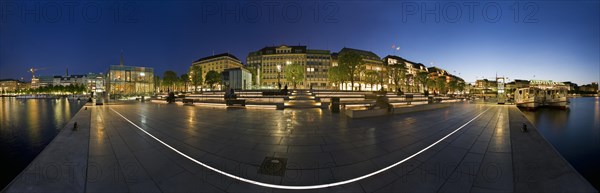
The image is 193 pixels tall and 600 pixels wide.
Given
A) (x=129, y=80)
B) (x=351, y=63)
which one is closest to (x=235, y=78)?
(x=351, y=63)

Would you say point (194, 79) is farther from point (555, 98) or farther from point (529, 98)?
point (555, 98)

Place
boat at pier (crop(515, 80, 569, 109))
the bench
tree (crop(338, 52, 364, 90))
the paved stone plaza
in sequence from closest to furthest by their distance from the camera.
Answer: the paved stone plaza < the bench < boat at pier (crop(515, 80, 569, 109)) < tree (crop(338, 52, 364, 90))

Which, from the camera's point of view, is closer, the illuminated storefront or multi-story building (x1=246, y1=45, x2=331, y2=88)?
multi-story building (x1=246, y1=45, x2=331, y2=88)

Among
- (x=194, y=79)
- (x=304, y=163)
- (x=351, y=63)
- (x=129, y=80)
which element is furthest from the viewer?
(x=129, y=80)

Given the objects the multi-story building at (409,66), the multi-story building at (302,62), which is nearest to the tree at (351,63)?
the multi-story building at (302,62)

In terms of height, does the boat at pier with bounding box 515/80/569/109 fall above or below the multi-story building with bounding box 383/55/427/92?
below

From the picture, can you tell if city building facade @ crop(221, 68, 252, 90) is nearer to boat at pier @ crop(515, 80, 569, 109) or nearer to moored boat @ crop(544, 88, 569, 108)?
boat at pier @ crop(515, 80, 569, 109)

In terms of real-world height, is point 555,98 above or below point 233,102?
below

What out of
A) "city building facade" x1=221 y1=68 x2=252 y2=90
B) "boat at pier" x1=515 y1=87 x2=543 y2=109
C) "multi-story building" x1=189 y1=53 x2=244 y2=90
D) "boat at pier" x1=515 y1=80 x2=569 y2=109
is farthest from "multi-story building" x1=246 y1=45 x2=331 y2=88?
"boat at pier" x1=515 y1=80 x2=569 y2=109

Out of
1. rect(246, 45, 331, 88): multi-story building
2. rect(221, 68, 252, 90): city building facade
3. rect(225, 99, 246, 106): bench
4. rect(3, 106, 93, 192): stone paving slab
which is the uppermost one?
rect(246, 45, 331, 88): multi-story building

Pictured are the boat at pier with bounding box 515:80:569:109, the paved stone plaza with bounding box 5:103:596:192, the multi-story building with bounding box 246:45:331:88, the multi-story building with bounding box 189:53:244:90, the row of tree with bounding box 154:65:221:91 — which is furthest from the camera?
the multi-story building with bounding box 189:53:244:90

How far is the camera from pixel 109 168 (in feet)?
18.1

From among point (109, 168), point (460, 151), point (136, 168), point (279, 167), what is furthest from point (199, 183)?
point (460, 151)

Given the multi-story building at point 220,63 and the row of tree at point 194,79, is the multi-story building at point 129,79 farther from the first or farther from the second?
the multi-story building at point 220,63
